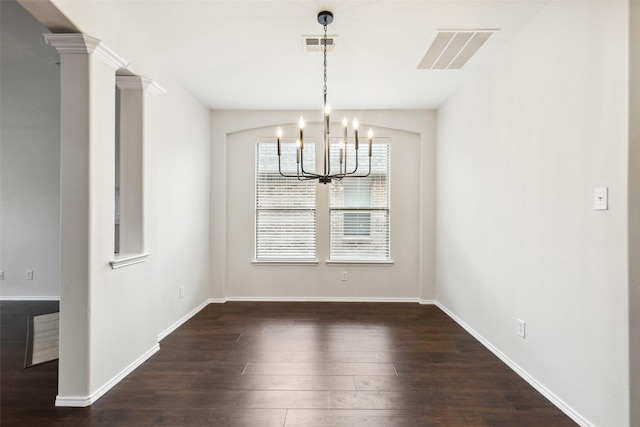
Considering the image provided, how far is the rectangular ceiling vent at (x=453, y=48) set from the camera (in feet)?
8.77

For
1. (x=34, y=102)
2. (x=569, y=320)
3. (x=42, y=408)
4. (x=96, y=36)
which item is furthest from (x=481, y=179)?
(x=34, y=102)

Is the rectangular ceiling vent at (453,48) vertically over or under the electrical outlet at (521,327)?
over

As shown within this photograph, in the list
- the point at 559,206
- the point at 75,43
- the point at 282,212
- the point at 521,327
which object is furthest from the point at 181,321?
the point at 559,206

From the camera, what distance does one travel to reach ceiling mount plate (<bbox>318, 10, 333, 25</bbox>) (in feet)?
7.88

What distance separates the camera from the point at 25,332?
3.48 m

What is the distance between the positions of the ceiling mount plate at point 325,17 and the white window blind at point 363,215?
244 cm

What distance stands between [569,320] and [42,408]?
3.39 meters

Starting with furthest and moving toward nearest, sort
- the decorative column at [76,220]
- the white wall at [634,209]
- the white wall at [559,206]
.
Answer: the decorative column at [76,220]
the white wall at [559,206]
the white wall at [634,209]

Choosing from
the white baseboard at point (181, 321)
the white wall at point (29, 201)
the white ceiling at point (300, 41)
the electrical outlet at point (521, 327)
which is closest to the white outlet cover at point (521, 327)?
the electrical outlet at point (521, 327)

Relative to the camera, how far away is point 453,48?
2904 millimetres

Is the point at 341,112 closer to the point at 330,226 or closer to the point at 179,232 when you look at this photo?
the point at 330,226

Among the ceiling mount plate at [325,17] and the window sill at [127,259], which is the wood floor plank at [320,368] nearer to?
the window sill at [127,259]

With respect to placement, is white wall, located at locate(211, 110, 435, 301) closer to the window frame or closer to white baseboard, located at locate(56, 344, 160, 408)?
the window frame

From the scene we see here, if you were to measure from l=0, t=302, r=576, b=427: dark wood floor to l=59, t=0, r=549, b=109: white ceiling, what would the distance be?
8.22ft
